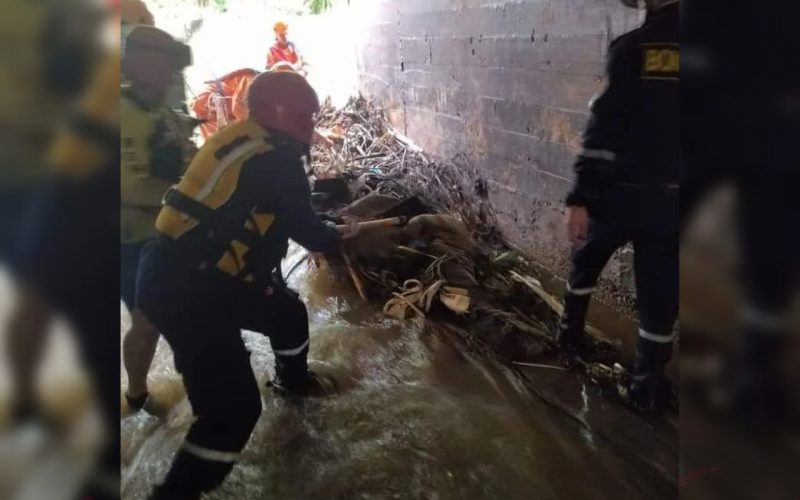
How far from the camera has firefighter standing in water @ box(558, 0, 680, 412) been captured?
0.96 meters

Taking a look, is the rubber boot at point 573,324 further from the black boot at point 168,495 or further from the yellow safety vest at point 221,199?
the black boot at point 168,495

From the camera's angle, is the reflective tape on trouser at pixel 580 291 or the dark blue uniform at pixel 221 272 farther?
the reflective tape on trouser at pixel 580 291

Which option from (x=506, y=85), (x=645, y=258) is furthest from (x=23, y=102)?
(x=506, y=85)

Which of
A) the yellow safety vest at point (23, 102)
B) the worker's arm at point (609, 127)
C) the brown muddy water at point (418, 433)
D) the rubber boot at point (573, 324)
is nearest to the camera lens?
the yellow safety vest at point (23, 102)

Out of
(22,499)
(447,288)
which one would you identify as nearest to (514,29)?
(447,288)

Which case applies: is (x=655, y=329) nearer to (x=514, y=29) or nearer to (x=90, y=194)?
(x=90, y=194)

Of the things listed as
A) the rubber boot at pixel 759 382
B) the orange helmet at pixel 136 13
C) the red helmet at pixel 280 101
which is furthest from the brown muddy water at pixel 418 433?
the rubber boot at pixel 759 382

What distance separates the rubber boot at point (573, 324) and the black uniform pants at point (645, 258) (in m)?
0.01

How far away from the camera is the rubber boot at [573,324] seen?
1.61 meters

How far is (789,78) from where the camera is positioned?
44 centimetres

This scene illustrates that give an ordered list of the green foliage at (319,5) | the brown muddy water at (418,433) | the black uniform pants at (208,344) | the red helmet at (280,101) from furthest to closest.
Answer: the green foliage at (319,5)
the brown muddy water at (418,433)
the red helmet at (280,101)
the black uniform pants at (208,344)

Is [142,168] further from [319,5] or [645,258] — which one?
[645,258]

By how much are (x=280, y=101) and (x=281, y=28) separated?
379 millimetres

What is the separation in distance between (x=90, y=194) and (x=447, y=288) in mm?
1580
